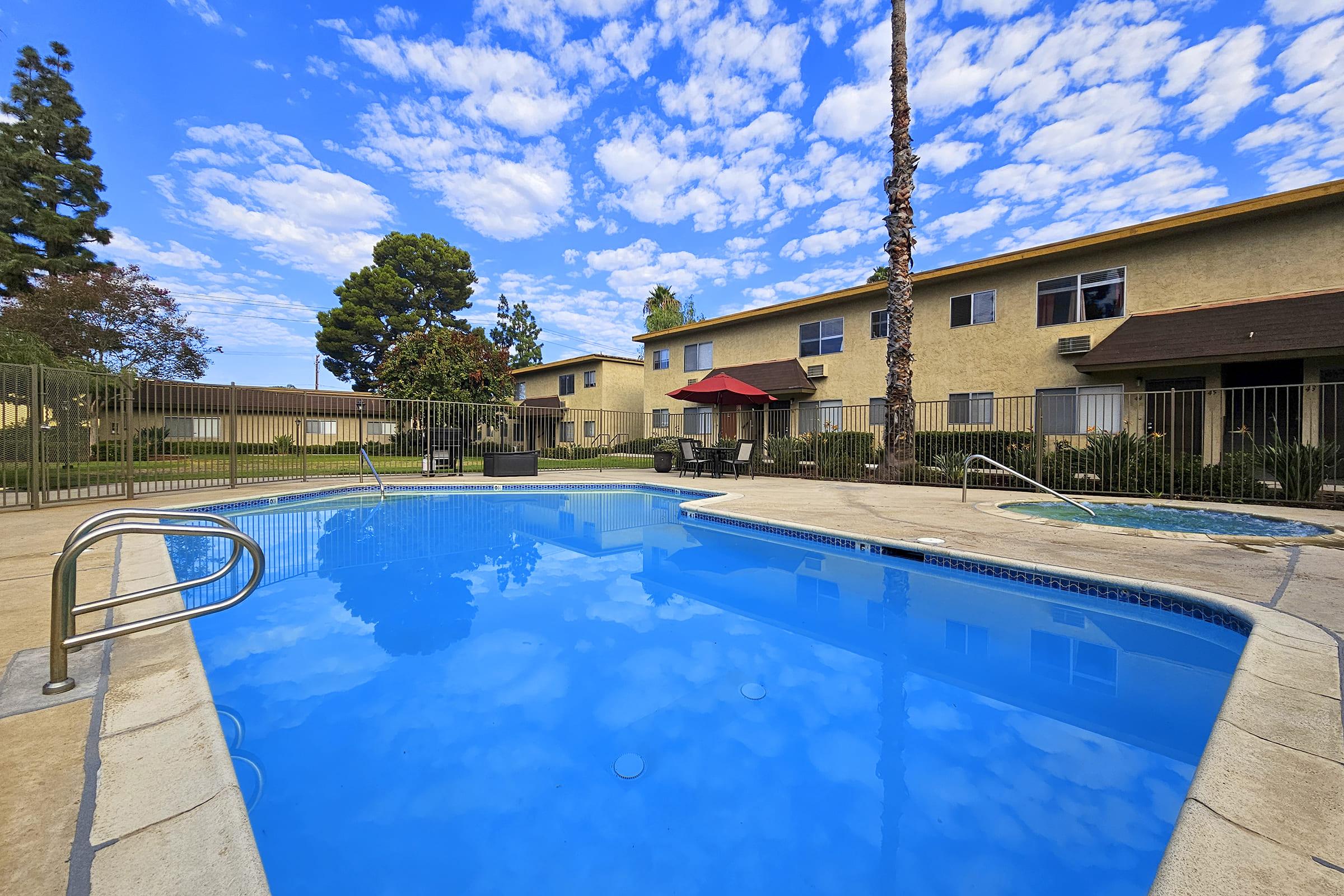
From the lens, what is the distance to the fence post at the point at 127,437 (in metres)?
8.32

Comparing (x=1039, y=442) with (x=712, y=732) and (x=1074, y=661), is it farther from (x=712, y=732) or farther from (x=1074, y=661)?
(x=712, y=732)

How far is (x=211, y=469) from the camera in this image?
435 inches

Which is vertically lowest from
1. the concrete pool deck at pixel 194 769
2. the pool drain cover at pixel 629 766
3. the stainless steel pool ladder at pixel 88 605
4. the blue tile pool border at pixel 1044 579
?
the pool drain cover at pixel 629 766

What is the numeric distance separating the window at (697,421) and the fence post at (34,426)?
1617 cm

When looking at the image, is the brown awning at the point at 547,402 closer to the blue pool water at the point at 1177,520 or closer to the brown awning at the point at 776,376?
the brown awning at the point at 776,376

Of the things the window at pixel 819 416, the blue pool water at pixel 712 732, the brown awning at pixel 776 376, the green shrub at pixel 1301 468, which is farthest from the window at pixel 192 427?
the green shrub at pixel 1301 468

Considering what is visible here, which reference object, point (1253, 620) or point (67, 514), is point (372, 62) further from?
point (1253, 620)

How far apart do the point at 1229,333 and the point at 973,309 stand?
5284mm

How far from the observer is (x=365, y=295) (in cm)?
3750

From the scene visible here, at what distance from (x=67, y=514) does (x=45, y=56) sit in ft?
98.7

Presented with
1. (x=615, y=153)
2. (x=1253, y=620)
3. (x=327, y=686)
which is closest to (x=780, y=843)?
(x=327, y=686)

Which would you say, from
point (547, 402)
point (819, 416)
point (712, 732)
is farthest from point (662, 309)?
point (712, 732)

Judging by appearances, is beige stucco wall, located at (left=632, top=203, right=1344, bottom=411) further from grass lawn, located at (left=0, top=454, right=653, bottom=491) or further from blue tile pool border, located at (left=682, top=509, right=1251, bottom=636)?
blue tile pool border, located at (left=682, top=509, right=1251, bottom=636)

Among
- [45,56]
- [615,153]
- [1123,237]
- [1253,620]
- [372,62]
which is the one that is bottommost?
[1253,620]
